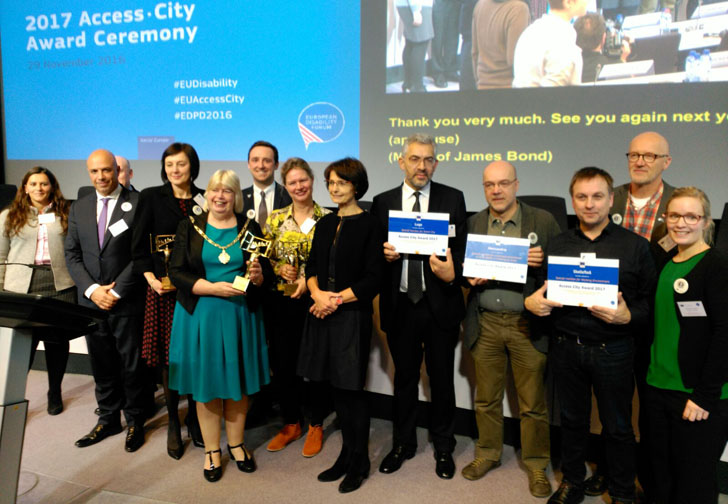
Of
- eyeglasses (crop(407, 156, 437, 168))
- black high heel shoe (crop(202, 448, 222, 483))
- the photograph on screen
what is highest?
the photograph on screen

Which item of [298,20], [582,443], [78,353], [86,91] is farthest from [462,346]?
[86,91]

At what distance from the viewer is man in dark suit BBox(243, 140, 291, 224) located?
3.31 m

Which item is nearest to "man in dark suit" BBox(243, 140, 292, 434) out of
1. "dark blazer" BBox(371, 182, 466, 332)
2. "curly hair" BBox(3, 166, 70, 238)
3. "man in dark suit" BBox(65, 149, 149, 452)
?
"man in dark suit" BBox(65, 149, 149, 452)

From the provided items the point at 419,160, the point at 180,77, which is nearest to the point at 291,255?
the point at 419,160

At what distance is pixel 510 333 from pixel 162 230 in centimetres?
194

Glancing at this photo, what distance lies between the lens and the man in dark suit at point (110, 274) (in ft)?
10.1

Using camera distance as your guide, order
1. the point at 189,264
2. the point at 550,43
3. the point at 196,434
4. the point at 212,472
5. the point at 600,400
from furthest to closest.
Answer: the point at 550,43 → the point at 196,434 → the point at 212,472 → the point at 189,264 → the point at 600,400

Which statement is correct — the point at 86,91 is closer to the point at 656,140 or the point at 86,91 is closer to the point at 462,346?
the point at 462,346

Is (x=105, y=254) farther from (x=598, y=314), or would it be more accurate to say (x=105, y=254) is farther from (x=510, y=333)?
(x=598, y=314)

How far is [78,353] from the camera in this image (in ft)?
14.4

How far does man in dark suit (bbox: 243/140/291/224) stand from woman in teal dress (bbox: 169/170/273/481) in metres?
0.64

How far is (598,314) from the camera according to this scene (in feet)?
7.22

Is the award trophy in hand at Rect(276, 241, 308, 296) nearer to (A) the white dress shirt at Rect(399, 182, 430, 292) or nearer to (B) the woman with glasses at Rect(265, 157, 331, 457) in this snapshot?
(B) the woman with glasses at Rect(265, 157, 331, 457)

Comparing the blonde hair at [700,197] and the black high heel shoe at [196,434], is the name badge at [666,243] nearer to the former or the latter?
the blonde hair at [700,197]
